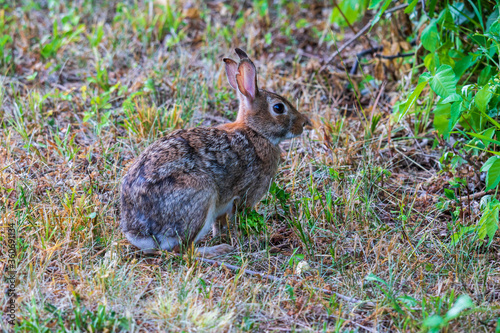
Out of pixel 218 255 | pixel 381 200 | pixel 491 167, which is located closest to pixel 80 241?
pixel 218 255

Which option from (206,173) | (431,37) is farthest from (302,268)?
(431,37)

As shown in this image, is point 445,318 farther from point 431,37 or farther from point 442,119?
point 431,37

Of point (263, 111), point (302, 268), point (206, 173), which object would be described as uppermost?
point (263, 111)

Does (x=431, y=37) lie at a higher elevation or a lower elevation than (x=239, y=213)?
higher

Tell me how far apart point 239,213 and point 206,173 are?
1.50ft

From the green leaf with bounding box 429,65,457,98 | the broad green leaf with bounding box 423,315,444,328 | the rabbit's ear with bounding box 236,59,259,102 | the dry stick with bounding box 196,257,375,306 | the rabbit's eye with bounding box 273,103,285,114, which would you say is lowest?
the dry stick with bounding box 196,257,375,306

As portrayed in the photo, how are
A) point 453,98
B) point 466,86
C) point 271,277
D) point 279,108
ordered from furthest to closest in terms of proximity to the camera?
point 279,108 < point 466,86 < point 271,277 < point 453,98

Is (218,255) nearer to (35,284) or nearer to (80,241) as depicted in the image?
(80,241)

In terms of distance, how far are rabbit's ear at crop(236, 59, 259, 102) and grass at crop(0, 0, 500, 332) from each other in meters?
0.76

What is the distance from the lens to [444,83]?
3547 mm

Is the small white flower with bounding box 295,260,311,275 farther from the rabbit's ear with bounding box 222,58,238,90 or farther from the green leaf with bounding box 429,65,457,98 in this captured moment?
the rabbit's ear with bounding box 222,58,238,90

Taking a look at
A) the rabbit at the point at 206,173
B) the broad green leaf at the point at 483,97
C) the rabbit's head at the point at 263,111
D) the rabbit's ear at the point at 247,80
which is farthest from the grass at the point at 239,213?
the broad green leaf at the point at 483,97

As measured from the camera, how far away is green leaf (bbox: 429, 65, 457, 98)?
3.53 meters

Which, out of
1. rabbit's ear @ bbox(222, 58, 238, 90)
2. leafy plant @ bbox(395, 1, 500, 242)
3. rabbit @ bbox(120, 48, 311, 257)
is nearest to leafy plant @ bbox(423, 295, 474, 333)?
leafy plant @ bbox(395, 1, 500, 242)
